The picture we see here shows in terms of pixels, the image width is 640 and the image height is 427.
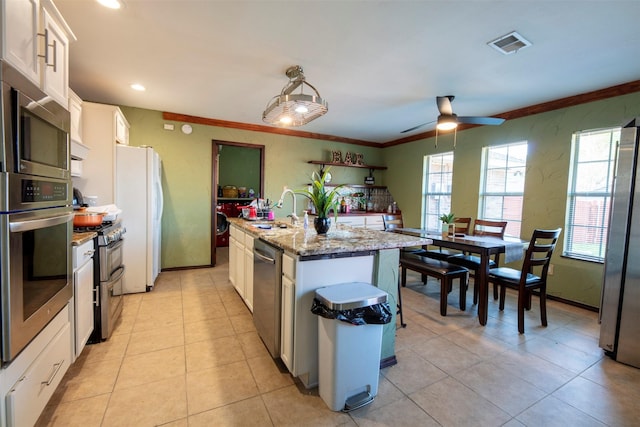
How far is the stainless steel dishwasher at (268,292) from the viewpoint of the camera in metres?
1.90

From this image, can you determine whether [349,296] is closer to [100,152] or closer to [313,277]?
[313,277]

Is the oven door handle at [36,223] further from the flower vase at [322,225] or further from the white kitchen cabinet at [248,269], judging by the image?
the flower vase at [322,225]

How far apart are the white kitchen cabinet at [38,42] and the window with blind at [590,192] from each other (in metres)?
4.80

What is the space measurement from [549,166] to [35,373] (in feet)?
16.2

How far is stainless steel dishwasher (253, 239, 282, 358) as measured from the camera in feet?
6.23

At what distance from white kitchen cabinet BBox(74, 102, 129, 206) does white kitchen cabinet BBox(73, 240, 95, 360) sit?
1.39 meters

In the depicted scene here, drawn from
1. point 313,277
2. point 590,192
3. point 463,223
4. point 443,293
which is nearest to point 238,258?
point 313,277

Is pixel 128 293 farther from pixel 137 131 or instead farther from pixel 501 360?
pixel 501 360

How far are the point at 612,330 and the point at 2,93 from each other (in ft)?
12.8

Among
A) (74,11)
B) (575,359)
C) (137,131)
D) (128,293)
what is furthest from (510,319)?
(137,131)

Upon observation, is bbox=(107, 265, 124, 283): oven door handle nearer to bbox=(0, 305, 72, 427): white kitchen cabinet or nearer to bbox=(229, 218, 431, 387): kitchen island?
bbox=(0, 305, 72, 427): white kitchen cabinet

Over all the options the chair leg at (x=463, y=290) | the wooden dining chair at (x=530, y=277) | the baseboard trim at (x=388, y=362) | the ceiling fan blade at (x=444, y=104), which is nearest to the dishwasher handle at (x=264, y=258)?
the baseboard trim at (x=388, y=362)

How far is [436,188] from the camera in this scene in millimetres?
5172

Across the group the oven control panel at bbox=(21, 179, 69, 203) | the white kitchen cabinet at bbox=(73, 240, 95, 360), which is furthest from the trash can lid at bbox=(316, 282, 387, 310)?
the white kitchen cabinet at bbox=(73, 240, 95, 360)
